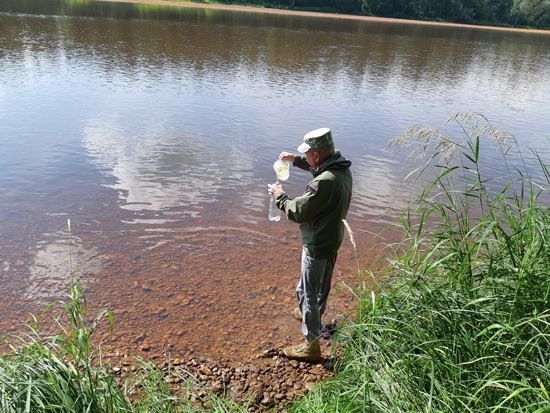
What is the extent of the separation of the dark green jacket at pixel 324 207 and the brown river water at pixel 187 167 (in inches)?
52.7

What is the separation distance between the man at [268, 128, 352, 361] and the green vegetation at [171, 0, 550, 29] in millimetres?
72114

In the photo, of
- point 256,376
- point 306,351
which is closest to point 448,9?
point 306,351

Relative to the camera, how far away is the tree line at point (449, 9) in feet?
235

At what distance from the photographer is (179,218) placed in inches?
281

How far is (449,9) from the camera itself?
3019 inches

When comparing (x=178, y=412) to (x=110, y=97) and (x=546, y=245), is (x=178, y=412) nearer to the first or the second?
(x=546, y=245)

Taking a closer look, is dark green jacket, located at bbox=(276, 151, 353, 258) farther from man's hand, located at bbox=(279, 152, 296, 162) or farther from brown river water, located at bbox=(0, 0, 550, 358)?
brown river water, located at bbox=(0, 0, 550, 358)

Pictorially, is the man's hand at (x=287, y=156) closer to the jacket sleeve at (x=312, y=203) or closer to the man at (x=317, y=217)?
the man at (x=317, y=217)

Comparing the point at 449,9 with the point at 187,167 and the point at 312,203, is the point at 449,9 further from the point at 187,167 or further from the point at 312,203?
the point at 312,203

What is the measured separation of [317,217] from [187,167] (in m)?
5.80

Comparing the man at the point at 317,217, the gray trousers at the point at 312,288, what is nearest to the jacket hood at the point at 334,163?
the man at the point at 317,217

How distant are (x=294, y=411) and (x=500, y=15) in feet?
307

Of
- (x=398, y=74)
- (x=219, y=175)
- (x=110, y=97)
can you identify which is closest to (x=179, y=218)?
(x=219, y=175)

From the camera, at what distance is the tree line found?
71.8 metres
